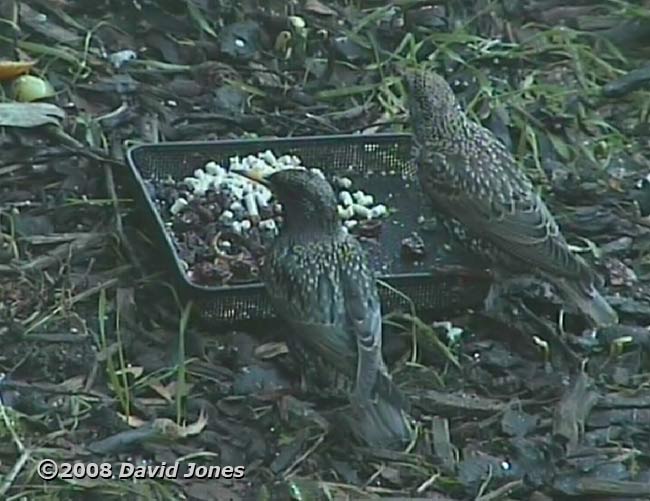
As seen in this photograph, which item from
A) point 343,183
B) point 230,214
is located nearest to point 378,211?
point 343,183

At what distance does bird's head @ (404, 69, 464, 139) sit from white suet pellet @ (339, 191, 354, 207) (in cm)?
28

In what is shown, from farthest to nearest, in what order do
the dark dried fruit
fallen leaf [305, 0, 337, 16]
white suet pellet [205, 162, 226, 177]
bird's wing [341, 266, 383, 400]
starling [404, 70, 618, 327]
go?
fallen leaf [305, 0, 337, 16], white suet pellet [205, 162, 226, 177], the dark dried fruit, starling [404, 70, 618, 327], bird's wing [341, 266, 383, 400]

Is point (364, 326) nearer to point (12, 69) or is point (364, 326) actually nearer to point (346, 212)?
point (346, 212)

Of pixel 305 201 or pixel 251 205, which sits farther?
pixel 251 205

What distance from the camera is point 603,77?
6.62 metres

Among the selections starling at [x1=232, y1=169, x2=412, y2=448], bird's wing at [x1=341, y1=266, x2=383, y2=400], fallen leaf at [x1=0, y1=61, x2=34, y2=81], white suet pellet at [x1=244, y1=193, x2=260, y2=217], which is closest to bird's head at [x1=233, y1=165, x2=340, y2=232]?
starling at [x1=232, y1=169, x2=412, y2=448]

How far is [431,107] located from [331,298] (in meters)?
1.06

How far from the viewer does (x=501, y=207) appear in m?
5.03

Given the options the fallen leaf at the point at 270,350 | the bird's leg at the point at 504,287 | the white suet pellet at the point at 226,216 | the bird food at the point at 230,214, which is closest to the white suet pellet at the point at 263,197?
the bird food at the point at 230,214

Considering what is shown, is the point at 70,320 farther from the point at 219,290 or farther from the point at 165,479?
the point at 165,479

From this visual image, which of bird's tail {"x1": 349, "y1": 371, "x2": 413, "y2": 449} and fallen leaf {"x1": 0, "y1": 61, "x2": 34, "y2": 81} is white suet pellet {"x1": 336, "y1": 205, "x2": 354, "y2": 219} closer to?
bird's tail {"x1": 349, "y1": 371, "x2": 413, "y2": 449}

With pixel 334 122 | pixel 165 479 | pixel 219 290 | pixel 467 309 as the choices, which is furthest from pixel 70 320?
pixel 334 122

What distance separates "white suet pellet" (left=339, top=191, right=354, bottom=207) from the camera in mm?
5445

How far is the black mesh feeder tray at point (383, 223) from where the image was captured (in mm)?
4867
